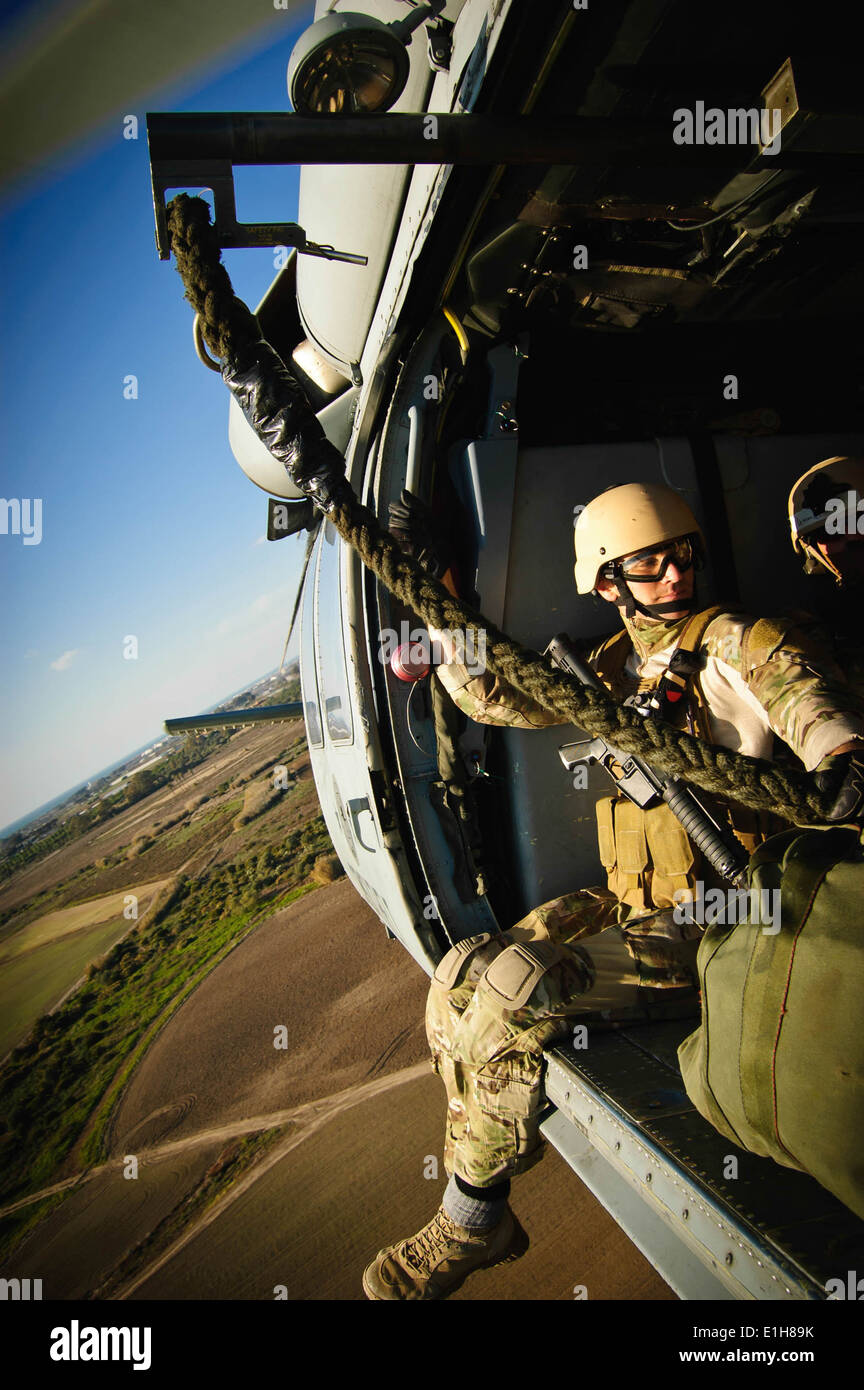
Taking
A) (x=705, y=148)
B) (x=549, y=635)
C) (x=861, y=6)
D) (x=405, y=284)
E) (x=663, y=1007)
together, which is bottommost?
(x=663, y=1007)

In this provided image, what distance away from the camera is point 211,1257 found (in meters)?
3.33

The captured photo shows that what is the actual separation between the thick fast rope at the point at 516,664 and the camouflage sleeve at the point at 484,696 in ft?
3.82

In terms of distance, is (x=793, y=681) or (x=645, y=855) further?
(x=645, y=855)

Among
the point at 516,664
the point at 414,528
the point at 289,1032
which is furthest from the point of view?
the point at 289,1032

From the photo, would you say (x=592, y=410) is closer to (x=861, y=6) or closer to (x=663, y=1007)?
(x=861, y=6)

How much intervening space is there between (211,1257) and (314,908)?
14.9 ft

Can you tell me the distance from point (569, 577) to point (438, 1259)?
2.46 meters

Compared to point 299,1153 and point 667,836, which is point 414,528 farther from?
point 299,1153

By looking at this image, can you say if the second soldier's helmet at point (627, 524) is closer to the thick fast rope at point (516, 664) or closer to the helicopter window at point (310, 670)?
the thick fast rope at point (516, 664)

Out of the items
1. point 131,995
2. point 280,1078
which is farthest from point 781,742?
point 131,995

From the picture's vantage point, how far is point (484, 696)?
247cm

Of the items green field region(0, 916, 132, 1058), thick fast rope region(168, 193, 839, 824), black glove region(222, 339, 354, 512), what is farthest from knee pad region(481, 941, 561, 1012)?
green field region(0, 916, 132, 1058)

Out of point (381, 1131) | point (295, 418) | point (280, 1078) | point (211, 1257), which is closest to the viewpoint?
point (295, 418)

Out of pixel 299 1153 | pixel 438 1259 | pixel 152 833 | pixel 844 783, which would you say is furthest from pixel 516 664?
pixel 152 833
